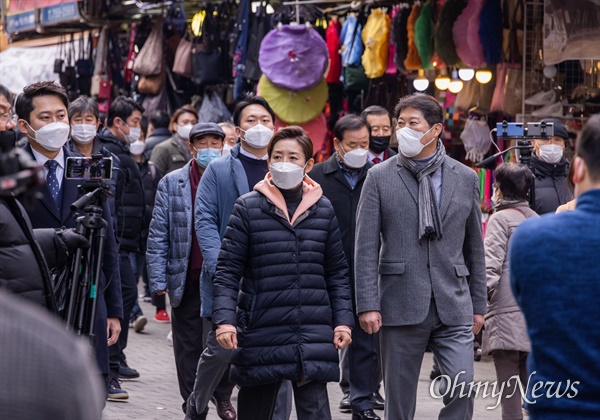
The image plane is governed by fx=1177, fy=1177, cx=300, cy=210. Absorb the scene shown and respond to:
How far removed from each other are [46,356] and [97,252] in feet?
11.1

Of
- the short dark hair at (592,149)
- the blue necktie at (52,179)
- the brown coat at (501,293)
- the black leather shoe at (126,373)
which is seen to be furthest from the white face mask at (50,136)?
the black leather shoe at (126,373)

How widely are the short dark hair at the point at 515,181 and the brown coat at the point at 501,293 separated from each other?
77mm

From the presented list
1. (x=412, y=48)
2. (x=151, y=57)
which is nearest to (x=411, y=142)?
(x=412, y=48)

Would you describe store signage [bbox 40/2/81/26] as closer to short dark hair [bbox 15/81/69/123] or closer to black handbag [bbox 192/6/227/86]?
black handbag [bbox 192/6/227/86]

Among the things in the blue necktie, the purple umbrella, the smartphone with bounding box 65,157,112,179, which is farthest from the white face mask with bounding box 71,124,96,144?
the purple umbrella

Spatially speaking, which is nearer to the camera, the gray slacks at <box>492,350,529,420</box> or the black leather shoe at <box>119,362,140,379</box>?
the gray slacks at <box>492,350,529,420</box>

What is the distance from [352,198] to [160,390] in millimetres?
2407

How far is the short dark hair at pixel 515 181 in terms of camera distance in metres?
7.86

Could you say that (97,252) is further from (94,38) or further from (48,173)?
(94,38)

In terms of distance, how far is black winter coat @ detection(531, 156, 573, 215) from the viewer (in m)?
9.59

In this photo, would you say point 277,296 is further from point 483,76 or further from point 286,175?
point 483,76

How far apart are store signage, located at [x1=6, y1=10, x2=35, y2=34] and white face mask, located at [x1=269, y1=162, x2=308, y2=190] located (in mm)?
12523

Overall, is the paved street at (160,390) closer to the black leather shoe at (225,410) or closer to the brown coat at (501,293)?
the black leather shoe at (225,410)

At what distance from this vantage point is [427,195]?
666cm
